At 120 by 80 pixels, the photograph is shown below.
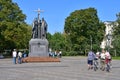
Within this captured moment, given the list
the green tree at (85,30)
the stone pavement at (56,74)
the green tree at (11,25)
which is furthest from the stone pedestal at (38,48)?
the green tree at (85,30)

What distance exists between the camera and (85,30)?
99.4 metres

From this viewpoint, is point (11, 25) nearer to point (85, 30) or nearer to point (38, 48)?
point (38, 48)

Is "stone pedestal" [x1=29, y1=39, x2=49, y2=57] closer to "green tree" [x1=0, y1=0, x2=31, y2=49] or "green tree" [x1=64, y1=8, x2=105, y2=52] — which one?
"green tree" [x1=0, y1=0, x2=31, y2=49]

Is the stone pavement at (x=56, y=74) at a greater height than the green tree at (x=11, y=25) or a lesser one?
lesser

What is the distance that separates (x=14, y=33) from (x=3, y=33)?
7.57 feet

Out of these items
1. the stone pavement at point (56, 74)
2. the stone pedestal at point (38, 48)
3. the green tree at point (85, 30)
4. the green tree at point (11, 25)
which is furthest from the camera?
the green tree at point (85, 30)

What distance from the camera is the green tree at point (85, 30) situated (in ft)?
323

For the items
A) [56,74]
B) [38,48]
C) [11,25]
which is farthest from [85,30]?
[56,74]

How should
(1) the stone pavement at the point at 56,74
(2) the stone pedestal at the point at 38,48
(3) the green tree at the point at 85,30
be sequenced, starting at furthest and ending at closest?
(3) the green tree at the point at 85,30 < (2) the stone pedestal at the point at 38,48 < (1) the stone pavement at the point at 56,74

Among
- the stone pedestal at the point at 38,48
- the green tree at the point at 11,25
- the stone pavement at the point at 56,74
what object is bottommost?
the stone pavement at the point at 56,74

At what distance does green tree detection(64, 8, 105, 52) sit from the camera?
323 feet

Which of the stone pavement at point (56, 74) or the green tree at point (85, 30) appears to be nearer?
the stone pavement at point (56, 74)

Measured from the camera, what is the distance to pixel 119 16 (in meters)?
99.5

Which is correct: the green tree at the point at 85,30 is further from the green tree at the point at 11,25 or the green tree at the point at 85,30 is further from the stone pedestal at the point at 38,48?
the stone pedestal at the point at 38,48
